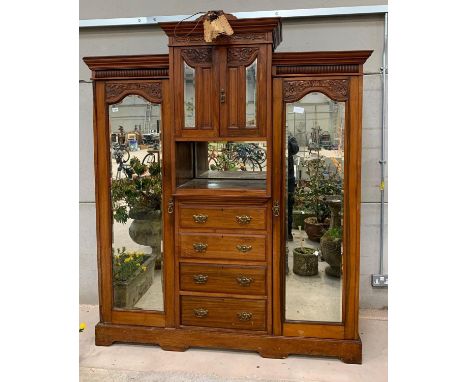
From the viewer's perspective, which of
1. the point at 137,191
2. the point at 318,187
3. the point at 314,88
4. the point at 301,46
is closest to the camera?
the point at 314,88

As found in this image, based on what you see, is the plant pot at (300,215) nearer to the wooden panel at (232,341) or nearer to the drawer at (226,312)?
the drawer at (226,312)

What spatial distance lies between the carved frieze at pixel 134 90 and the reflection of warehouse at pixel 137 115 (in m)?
0.03

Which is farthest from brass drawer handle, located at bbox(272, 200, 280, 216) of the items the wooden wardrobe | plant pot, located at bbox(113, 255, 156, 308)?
plant pot, located at bbox(113, 255, 156, 308)

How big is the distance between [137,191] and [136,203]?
0.08 m

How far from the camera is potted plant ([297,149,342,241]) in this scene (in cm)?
254

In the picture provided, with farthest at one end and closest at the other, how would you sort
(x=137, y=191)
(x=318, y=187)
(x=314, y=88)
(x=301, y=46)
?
1. (x=301, y=46)
2. (x=137, y=191)
3. (x=318, y=187)
4. (x=314, y=88)

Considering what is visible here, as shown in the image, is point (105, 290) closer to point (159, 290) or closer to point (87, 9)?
point (159, 290)

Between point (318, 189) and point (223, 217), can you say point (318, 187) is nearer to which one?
point (318, 189)

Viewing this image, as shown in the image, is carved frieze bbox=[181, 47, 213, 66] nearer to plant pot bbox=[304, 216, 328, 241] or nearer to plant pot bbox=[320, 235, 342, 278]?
plant pot bbox=[304, 216, 328, 241]

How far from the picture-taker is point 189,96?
2547 mm

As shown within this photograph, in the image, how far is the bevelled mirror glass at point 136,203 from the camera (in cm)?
267

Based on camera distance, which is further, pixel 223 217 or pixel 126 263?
pixel 126 263

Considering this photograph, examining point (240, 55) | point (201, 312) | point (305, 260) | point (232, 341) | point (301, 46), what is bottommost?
point (232, 341)

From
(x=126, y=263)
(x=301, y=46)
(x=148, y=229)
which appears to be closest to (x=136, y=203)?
(x=148, y=229)
